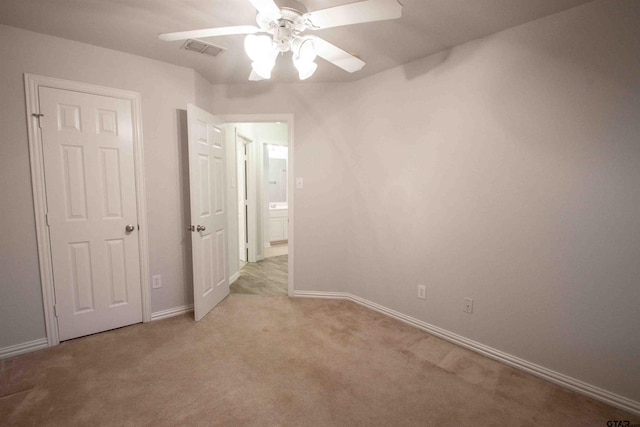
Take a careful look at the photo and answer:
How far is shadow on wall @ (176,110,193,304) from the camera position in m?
2.75

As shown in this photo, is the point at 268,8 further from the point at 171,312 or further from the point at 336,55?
the point at 171,312

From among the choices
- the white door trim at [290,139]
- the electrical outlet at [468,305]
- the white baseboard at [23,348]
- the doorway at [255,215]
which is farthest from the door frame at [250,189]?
the electrical outlet at [468,305]

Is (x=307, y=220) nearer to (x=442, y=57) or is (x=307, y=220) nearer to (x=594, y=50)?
(x=442, y=57)

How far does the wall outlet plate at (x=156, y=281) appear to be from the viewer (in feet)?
8.74

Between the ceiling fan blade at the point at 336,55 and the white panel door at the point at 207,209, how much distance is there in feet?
4.69

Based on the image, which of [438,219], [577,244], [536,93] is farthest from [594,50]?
[438,219]

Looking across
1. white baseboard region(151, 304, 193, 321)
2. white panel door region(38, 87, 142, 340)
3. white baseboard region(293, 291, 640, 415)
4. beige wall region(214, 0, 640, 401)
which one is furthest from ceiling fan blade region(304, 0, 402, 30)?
white baseboard region(151, 304, 193, 321)

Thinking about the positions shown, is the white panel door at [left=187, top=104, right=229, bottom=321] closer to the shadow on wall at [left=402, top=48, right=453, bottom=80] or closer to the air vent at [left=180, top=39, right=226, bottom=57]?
the air vent at [left=180, top=39, right=226, bottom=57]

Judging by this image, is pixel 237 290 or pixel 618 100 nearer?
pixel 618 100

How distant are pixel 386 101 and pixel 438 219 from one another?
1261mm

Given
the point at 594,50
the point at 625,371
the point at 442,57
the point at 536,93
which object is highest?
the point at 442,57

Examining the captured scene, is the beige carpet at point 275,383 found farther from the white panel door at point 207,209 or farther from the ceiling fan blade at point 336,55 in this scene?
the ceiling fan blade at point 336,55

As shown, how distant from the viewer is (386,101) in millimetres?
2711

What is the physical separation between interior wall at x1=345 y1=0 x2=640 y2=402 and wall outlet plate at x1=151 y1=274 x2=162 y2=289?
7.63 feet
